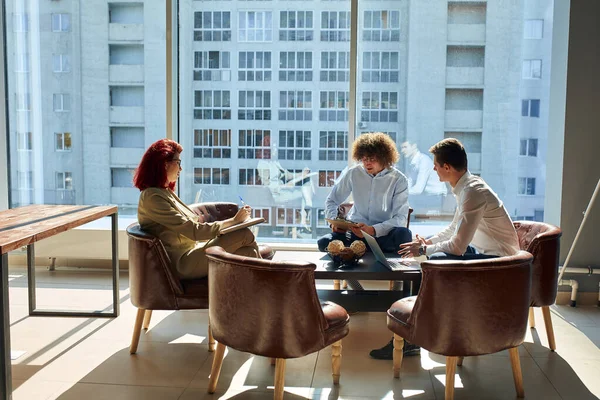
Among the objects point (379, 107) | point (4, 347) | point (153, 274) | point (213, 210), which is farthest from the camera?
point (379, 107)

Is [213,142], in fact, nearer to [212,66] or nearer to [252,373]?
[212,66]

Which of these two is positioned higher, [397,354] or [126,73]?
[126,73]

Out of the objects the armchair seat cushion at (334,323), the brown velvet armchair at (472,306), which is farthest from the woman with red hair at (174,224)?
the brown velvet armchair at (472,306)

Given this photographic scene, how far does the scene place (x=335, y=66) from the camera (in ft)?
17.8

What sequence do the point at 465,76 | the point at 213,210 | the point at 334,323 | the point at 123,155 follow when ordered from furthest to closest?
the point at 123,155, the point at 465,76, the point at 213,210, the point at 334,323

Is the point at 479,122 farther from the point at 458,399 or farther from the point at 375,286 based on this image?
the point at 458,399

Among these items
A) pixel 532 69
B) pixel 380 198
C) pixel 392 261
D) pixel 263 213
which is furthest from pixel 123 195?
pixel 532 69

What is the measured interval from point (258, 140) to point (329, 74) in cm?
83

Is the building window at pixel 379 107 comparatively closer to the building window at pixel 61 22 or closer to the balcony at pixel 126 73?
the balcony at pixel 126 73

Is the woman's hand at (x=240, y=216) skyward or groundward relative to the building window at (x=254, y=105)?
groundward

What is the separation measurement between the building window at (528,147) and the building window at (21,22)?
14.5 ft

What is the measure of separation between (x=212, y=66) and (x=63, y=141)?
1.54m

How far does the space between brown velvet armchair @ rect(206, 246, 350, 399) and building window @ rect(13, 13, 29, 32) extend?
12.7 feet

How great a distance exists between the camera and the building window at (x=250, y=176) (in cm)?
562
